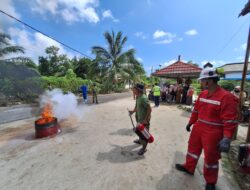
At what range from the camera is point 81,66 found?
36062 millimetres

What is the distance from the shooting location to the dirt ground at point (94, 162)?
3.00 metres

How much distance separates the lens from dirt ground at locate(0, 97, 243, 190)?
300 centimetres

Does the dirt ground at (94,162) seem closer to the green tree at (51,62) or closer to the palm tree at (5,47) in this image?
the palm tree at (5,47)

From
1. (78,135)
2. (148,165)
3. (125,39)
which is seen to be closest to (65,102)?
(78,135)

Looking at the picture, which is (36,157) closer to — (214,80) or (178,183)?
(178,183)

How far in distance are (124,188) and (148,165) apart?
93cm

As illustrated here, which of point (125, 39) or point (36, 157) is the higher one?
point (125, 39)

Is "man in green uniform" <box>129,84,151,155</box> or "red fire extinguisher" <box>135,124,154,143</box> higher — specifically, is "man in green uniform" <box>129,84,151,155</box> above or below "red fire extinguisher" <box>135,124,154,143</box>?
above

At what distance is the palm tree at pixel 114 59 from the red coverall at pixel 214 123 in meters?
20.7

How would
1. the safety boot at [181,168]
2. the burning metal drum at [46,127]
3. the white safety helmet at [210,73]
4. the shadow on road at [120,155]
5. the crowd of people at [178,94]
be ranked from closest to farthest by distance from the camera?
the white safety helmet at [210,73], the safety boot at [181,168], the shadow on road at [120,155], the burning metal drum at [46,127], the crowd of people at [178,94]

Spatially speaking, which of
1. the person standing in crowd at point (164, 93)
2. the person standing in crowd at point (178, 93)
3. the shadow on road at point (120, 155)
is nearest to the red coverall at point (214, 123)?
the shadow on road at point (120, 155)

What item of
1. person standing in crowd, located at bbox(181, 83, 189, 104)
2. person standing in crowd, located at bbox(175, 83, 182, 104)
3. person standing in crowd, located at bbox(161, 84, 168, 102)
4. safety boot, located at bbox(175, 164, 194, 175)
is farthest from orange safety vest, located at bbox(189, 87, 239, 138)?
person standing in crowd, located at bbox(161, 84, 168, 102)

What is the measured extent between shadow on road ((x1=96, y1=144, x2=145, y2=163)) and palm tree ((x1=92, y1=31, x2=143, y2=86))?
Answer: 19016 mm

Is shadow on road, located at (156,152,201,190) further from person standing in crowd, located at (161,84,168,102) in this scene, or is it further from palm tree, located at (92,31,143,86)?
palm tree, located at (92,31,143,86)
